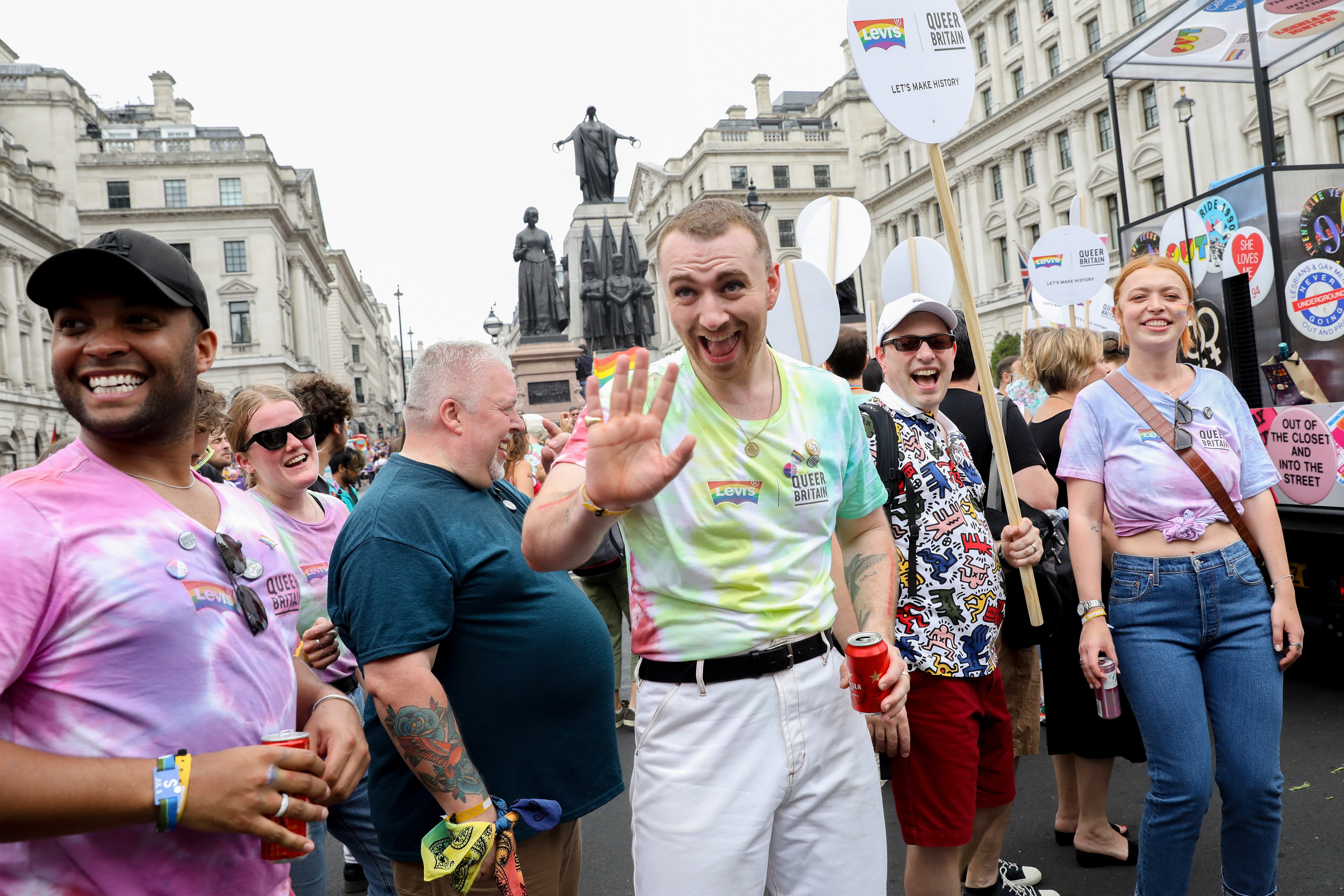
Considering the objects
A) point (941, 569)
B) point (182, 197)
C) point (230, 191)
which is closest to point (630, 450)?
point (941, 569)

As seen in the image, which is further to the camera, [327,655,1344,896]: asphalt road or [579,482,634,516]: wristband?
[327,655,1344,896]: asphalt road

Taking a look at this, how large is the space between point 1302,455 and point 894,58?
3735 mm

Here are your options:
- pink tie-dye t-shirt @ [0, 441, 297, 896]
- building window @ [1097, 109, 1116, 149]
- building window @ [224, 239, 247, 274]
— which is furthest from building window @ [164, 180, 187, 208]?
pink tie-dye t-shirt @ [0, 441, 297, 896]

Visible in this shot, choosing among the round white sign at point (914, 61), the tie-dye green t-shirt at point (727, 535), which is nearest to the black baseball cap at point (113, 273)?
the tie-dye green t-shirt at point (727, 535)

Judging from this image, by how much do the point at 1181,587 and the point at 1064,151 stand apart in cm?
4491

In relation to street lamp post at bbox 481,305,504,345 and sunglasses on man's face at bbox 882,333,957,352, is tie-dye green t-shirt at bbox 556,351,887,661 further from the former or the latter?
street lamp post at bbox 481,305,504,345

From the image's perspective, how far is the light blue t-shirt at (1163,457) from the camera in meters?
2.88

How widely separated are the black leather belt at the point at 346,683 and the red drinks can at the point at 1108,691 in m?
2.41

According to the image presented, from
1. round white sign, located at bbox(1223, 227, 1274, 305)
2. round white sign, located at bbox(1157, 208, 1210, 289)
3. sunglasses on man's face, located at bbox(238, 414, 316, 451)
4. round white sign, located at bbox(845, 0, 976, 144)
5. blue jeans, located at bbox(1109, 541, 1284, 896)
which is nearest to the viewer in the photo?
blue jeans, located at bbox(1109, 541, 1284, 896)

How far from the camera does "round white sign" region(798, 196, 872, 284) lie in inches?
229

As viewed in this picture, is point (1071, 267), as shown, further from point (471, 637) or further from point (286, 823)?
point (286, 823)

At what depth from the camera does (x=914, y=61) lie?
2.98 meters

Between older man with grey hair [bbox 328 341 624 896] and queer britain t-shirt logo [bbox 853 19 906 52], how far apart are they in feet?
5.25

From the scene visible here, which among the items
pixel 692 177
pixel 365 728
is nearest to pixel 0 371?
pixel 692 177
